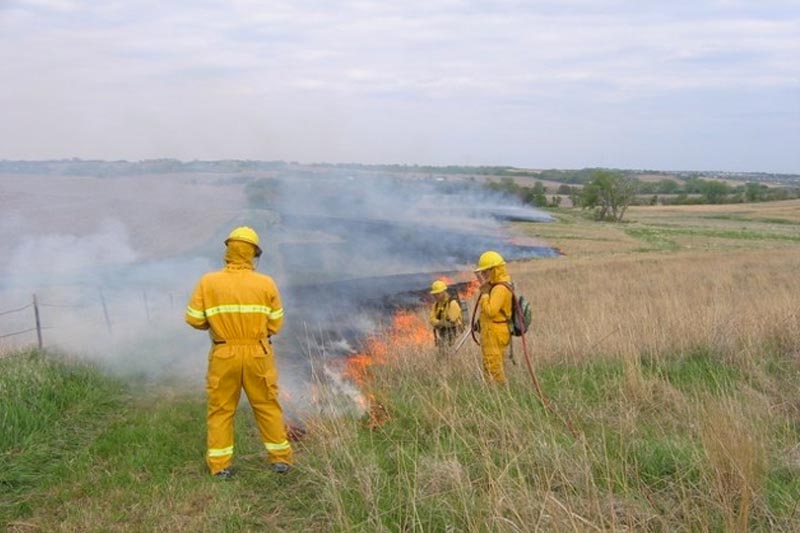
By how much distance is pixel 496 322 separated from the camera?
21.1 feet

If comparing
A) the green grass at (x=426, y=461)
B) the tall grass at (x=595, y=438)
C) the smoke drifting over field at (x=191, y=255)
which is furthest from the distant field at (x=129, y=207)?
the tall grass at (x=595, y=438)

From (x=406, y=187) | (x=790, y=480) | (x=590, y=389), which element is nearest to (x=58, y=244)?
(x=590, y=389)

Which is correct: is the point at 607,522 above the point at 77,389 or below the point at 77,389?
above

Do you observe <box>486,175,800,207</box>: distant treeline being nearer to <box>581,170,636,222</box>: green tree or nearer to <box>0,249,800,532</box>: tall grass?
<box>581,170,636,222</box>: green tree

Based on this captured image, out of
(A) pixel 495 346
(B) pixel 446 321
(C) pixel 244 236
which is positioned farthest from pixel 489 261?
(C) pixel 244 236

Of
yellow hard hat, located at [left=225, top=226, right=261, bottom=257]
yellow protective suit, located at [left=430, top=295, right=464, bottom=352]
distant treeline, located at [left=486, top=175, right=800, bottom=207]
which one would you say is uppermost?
yellow hard hat, located at [left=225, top=226, right=261, bottom=257]

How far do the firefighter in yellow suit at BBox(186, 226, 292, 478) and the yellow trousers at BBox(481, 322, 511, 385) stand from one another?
7.82 ft

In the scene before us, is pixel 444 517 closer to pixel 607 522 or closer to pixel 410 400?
pixel 607 522

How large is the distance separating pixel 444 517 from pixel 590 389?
323 centimetres

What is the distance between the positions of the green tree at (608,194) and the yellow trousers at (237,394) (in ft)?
199

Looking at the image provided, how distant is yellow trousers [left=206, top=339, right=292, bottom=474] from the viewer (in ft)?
16.0

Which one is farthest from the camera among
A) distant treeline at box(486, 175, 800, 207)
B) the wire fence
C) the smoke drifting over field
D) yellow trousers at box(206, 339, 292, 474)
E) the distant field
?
distant treeline at box(486, 175, 800, 207)

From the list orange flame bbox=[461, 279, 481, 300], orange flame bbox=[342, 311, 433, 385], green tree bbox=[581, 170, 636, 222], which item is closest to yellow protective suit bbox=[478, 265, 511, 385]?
orange flame bbox=[342, 311, 433, 385]

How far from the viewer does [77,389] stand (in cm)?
683
